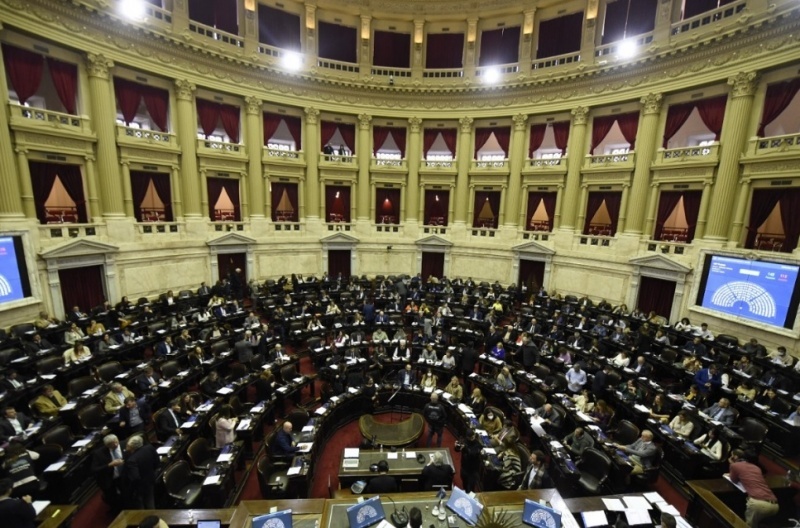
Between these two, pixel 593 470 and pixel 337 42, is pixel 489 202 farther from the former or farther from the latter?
pixel 593 470

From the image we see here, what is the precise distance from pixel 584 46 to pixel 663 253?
34.5 ft

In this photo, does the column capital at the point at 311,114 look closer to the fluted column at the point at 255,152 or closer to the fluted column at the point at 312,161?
the fluted column at the point at 312,161

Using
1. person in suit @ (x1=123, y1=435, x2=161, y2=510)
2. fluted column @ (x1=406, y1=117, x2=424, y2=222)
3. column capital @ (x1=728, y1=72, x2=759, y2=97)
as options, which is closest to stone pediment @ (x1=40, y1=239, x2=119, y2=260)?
person in suit @ (x1=123, y1=435, x2=161, y2=510)

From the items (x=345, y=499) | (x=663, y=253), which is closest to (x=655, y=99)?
(x=663, y=253)

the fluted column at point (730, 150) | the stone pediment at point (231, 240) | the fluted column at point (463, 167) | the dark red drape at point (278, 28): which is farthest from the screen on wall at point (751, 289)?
the dark red drape at point (278, 28)

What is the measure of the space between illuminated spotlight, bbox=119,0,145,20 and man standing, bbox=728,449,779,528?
22385 millimetres

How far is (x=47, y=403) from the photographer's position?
781cm

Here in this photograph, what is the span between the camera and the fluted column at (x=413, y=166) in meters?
21.1

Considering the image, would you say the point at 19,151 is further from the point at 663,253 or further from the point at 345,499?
the point at 663,253

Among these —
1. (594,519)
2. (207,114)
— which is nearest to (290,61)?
(207,114)

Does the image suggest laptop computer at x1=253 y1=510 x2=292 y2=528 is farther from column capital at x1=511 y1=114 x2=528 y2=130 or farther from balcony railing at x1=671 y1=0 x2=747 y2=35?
balcony railing at x1=671 y1=0 x2=747 y2=35

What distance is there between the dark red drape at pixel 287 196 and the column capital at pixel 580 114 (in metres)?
15.3

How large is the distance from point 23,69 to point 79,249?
21.0 feet

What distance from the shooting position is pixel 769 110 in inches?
514
